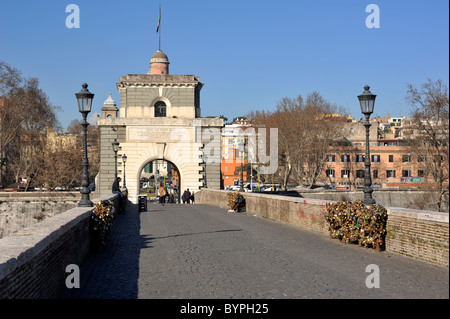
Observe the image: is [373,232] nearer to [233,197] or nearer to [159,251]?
[159,251]

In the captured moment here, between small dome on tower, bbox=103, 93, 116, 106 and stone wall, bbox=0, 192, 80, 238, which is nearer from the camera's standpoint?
stone wall, bbox=0, 192, 80, 238

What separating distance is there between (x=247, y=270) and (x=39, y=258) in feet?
12.8

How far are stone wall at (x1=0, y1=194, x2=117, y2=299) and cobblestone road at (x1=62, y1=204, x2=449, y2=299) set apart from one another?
532 mm

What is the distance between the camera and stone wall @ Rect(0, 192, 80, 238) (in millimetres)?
32312

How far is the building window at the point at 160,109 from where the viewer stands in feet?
143

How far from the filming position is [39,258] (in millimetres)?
6418

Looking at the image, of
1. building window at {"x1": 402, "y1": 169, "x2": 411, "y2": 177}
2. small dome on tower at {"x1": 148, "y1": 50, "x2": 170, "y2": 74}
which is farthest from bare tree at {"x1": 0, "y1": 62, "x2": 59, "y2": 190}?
building window at {"x1": 402, "y1": 169, "x2": 411, "y2": 177}

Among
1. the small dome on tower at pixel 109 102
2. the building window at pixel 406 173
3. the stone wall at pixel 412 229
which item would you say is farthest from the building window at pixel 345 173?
the stone wall at pixel 412 229

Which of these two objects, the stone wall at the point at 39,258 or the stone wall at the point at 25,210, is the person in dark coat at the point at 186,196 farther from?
the stone wall at the point at 39,258

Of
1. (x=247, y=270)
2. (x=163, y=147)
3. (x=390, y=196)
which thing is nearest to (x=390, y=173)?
(x=390, y=196)

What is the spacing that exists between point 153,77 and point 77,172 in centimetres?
2332

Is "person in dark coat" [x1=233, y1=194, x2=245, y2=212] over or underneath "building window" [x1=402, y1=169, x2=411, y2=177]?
underneath

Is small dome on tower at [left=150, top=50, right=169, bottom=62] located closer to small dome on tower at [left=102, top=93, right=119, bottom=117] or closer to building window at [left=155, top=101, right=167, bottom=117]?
building window at [left=155, top=101, right=167, bottom=117]

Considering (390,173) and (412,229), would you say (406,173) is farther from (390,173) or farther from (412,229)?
(412,229)
